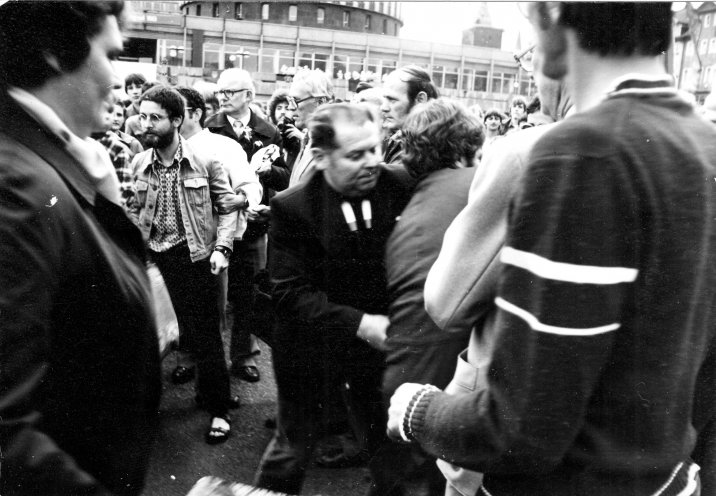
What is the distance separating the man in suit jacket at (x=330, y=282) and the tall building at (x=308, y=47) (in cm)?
42

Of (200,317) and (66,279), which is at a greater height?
(66,279)

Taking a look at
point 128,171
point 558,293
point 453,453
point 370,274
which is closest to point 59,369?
point 453,453

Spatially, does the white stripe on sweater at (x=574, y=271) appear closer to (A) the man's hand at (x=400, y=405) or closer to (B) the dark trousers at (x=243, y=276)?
(A) the man's hand at (x=400, y=405)

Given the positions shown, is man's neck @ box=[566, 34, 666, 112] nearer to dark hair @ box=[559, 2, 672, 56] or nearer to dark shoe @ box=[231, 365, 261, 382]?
dark hair @ box=[559, 2, 672, 56]

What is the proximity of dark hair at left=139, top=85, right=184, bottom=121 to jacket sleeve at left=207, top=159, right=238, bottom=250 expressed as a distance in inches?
19.7

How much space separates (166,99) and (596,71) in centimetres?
210

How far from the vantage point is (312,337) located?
2088mm

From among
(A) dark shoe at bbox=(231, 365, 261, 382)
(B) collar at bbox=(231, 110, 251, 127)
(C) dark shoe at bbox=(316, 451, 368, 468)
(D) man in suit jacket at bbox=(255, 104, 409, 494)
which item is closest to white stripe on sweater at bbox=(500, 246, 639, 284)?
(D) man in suit jacket at bbox=(255, 104, 409, 494)

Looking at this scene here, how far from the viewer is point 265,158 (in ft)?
12.2

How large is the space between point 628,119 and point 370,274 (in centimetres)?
121

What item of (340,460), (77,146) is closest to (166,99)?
(77,146)

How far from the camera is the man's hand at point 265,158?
12.1 ft

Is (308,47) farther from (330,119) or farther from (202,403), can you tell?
(202,403)

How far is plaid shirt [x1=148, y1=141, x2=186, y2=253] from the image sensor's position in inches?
114
